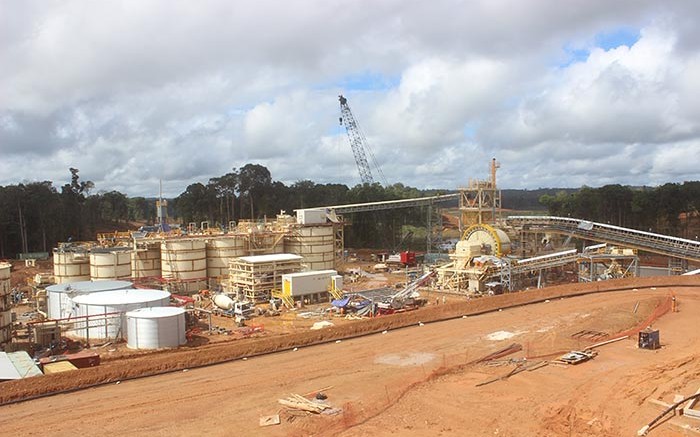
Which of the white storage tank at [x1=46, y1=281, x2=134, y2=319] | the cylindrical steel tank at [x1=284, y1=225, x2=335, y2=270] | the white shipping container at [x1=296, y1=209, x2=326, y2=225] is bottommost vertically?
the white storage tank at [x1=46, y1=281, x2=134, y2=319]

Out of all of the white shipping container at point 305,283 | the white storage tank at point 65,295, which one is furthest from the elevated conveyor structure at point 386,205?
the white storage tank at point 65,295

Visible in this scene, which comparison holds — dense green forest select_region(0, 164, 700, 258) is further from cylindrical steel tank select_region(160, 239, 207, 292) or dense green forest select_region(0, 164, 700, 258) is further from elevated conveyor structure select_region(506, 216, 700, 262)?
cylindrical steel tank select_region(160, 239, 207, 292)

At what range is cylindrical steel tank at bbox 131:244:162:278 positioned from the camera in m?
54.1

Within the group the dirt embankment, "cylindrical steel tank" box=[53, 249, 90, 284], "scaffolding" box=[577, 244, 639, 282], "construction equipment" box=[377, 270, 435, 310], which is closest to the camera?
the dirt embankment

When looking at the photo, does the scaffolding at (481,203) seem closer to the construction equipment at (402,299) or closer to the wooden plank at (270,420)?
the construction equipment at (402,299)

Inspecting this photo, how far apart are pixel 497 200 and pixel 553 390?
46324mm

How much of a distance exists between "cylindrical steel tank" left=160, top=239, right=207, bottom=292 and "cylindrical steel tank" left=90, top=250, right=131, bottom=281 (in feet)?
12.2

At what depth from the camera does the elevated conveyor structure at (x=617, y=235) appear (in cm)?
5412

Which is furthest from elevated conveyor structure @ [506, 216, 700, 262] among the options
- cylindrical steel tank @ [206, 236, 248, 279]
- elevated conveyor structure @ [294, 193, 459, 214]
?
cylindrical steel tank @ [206, 236, 248, 279]

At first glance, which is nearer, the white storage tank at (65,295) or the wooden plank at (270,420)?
the wooden plank at (270,420)

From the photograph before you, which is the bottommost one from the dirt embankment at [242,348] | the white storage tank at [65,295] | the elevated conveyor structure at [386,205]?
the dirt embankment at [242,348]

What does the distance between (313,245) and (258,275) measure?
1448cm

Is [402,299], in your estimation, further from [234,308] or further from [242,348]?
[242,348]

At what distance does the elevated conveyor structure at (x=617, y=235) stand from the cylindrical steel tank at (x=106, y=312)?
1745 inches
